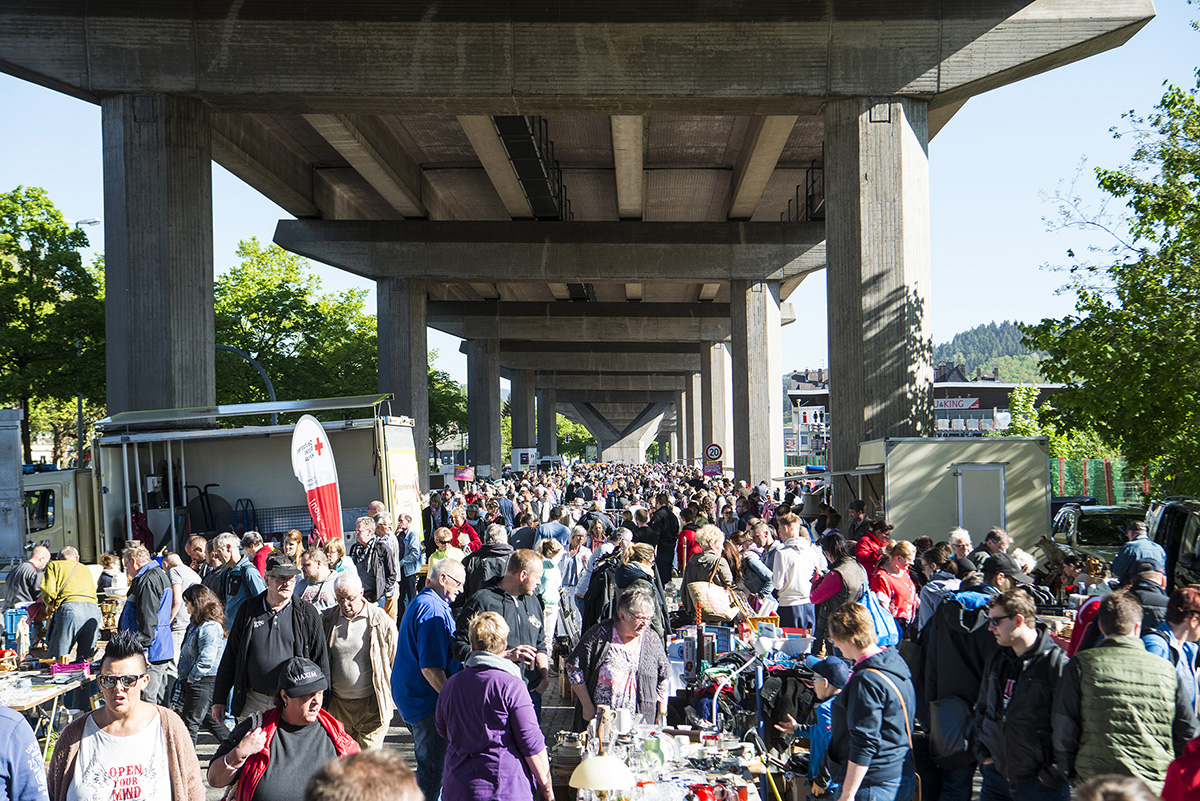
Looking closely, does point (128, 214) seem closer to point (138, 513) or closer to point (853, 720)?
point (138, 513)

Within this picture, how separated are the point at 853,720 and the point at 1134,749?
131cm

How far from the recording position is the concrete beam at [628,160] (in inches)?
954

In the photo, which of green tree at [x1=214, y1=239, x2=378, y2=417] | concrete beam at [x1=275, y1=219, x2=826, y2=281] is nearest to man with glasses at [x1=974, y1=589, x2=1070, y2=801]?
concrete beam at [x1=275, y1=219, x2=826, y2=281]

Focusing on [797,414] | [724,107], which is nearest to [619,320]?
[724,107]

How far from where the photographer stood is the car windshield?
16781 mm

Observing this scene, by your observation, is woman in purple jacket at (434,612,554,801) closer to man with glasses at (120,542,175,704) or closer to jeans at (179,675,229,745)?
jeans at (179,675,229,745)

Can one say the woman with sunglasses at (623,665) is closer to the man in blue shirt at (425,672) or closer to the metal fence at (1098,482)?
the man in blue shirt at (425,672)

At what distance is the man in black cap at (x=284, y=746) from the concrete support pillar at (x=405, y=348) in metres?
31.3

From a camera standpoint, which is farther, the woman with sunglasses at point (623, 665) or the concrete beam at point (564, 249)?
the concrete beam at point (564, 249)

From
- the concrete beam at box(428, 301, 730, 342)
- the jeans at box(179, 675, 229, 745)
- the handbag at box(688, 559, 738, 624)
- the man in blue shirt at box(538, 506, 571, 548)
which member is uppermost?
the concrete beam at box(428, 301, 730, 342)

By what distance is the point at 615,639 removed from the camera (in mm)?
6203

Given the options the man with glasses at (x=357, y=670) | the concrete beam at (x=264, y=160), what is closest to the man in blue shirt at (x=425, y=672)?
the man with glasses at (x=357, y=670)

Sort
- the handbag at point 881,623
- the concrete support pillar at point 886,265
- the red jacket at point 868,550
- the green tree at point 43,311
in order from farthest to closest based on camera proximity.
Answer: the green tree at point 43,311 → the concrete support pillar at point 886,265 → the red jacket at point 868,550 → the handbag at point 881,623

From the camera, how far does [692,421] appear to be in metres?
79.5
